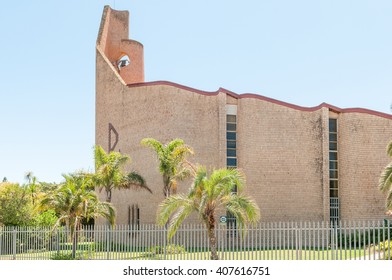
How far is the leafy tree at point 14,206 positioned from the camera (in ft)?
105

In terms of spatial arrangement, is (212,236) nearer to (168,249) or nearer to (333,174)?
(168,249)

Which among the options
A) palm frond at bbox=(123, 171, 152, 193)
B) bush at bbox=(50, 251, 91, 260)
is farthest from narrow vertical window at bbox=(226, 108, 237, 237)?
bush at bbox=(50, 251, 91, 260)

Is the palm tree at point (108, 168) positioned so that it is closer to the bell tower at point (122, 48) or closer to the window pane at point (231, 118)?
the window pane at point (231, 118)

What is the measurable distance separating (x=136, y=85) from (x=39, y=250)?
13468 mm

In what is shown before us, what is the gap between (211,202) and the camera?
19.5 meters

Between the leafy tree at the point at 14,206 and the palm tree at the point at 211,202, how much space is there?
14791 mm

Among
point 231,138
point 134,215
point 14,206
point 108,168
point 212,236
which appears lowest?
point 134,215

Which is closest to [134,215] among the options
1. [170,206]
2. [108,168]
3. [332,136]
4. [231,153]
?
[108,168]

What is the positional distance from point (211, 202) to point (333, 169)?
15.6 m

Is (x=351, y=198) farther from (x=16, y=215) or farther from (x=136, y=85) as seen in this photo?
(x=16, y=215)

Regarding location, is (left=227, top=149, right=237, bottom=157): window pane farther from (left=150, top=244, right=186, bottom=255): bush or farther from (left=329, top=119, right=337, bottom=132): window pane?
(left=150, top=244, right=186, bottom=255): bush

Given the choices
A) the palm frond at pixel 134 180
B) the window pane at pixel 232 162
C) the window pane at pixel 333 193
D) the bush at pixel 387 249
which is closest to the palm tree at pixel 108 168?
the palm frond at pixel 134 180

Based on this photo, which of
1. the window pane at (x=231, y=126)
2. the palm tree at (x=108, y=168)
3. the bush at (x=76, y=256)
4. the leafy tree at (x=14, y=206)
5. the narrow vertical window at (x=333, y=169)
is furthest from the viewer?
the narrow vertical window at (x=333, y=169)

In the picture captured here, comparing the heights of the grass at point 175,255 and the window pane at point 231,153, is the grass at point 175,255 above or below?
below
